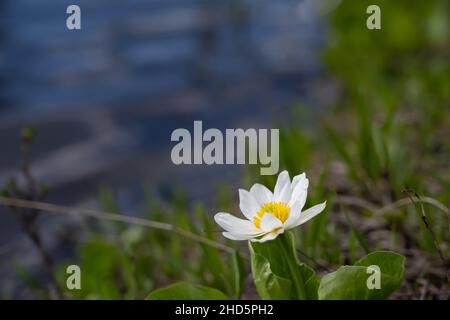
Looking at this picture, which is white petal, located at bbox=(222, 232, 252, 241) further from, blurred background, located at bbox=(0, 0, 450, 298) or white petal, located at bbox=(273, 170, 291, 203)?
blurred background, located at bbox=(0, 0, 450, 298)

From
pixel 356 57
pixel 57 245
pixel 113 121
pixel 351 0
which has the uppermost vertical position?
pixel 351 0

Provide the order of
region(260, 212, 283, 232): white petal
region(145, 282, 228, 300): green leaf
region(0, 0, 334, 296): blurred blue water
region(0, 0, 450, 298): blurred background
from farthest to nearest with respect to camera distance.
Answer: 1. region(0, 0, 334, 296): blurred blue water
2. region(0, 0, 450, 298): blurred background
3. region(145, 282, 228, 300): green leaf
4. region(260, 212, 283, 232): white petal

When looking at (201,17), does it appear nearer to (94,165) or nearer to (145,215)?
(94,165)

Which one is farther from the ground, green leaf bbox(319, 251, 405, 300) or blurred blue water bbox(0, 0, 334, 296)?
blurred blue water bbox(0, 0, 334, 296)

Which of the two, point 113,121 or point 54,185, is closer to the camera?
point 54,185

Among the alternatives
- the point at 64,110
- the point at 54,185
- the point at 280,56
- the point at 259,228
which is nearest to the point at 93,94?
the point at 64,110

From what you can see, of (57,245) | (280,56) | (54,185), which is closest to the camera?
(57,245)

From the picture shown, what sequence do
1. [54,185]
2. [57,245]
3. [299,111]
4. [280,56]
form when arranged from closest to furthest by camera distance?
1. [57,245]
2. [54,185]
3. [299,111]
4. [280,56]

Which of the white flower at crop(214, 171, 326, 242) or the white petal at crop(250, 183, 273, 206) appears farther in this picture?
the white petal at crop(250, 183, 273, 206)

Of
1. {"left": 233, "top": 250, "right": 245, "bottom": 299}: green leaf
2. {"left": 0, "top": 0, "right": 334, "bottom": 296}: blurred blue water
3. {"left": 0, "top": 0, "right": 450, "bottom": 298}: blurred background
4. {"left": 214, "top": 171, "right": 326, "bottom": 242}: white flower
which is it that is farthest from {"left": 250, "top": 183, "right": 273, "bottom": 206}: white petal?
{"left": 0, "top": 0, "right": 334, "bottom": 296}: blurred blue water
